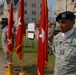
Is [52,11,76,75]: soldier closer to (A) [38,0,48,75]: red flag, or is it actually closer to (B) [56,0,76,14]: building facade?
(A) [38,0,48,75]: red flag

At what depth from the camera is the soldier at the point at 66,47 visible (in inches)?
154

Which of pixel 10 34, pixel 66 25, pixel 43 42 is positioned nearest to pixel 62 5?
pixel 10 34

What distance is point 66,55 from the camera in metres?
3.94

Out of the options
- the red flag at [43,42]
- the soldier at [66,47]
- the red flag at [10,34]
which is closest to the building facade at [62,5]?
the red flag at [10,34]

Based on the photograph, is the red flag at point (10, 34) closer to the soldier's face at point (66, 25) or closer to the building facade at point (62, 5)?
the soldier's face at point (66, 25)

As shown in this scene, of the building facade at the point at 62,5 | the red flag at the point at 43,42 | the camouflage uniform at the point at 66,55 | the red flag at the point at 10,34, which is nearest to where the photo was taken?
the camouflage uniform at the point at 66,55

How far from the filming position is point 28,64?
11.2 meters

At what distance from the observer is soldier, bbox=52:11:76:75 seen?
3910 mm

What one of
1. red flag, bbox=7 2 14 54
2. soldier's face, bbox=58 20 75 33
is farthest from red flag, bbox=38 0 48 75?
red flag, bbox=7 2 14 54

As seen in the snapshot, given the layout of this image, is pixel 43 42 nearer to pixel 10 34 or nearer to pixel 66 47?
pixel 66 47

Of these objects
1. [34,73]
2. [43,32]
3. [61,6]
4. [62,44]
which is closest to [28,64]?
[34,73]

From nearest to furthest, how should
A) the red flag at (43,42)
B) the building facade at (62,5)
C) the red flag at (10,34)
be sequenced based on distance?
the red flag at (43,42) < the red flag at (10,34) < the building facade at (62,5)

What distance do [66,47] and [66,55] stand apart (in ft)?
0.39

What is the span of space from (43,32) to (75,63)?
2.20 m
